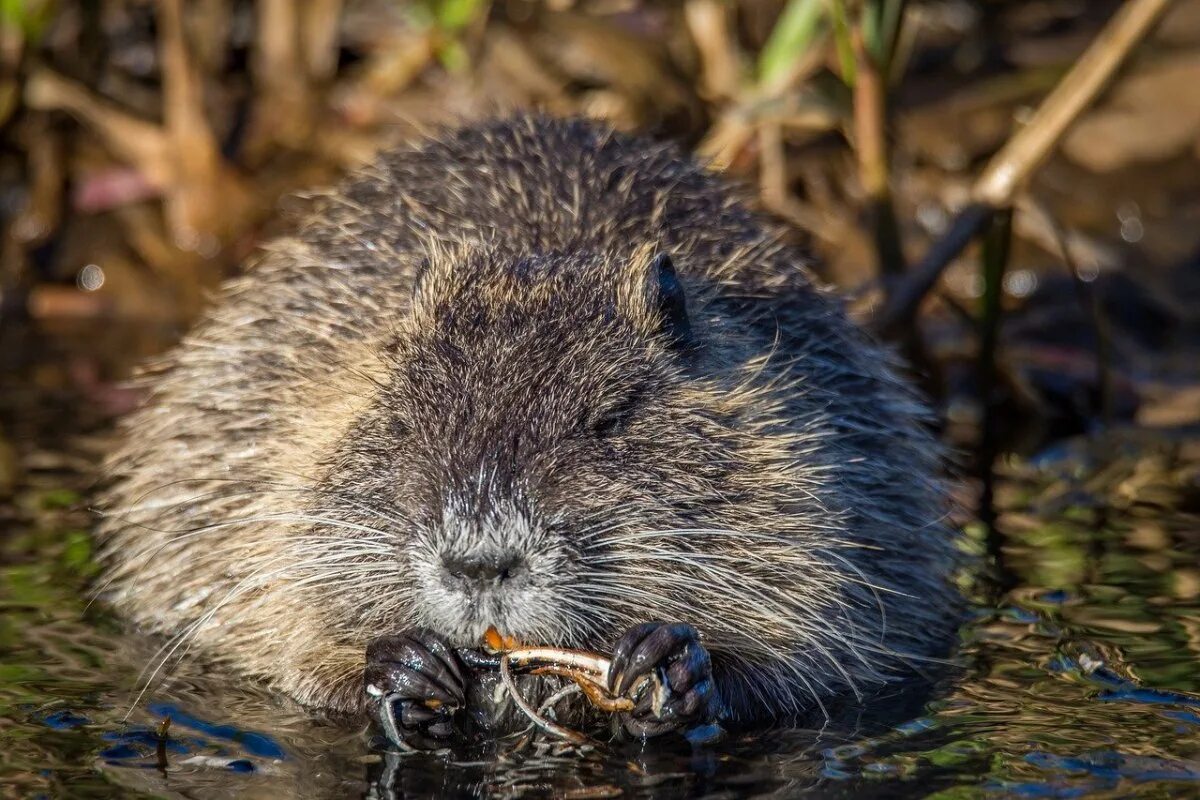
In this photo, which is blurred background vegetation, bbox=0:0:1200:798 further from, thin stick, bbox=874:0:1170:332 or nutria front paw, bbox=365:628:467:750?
nutria front paw, bbox=365:628:467:750

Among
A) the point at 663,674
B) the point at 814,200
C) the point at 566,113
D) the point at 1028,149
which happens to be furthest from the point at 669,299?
the point at 814,200

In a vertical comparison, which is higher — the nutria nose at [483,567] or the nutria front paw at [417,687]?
the nutria nose at [483,567]

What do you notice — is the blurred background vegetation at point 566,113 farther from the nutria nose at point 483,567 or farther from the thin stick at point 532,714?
the nutria nose at point 483,567

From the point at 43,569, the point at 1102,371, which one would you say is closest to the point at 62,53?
the point at 43,569

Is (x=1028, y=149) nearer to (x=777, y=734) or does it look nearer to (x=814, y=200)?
(x=814, y=200)

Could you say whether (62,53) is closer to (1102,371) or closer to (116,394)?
(116,394)

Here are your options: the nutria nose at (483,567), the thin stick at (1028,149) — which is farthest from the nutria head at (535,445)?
the thin stick at (1028,149)
